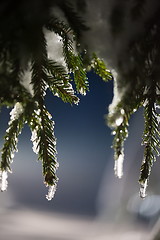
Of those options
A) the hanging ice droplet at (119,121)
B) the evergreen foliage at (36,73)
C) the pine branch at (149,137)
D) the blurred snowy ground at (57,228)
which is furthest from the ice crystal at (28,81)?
the blurred snowy ground at (57,228)

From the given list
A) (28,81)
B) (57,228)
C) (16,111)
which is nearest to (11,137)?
(16,111)

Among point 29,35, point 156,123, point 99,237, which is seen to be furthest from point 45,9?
point 99,237

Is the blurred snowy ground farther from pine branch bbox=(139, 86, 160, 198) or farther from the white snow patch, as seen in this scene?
the white snow patch

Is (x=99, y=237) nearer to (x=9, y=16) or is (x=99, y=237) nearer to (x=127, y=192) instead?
(x=127, y=192)

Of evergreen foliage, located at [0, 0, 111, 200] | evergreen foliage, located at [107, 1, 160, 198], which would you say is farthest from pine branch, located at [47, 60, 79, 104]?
evergreen foliage, located at [107, 1, 160, 198]

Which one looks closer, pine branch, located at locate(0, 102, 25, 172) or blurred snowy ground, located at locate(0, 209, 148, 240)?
pine branch, located at locate(0, 102, 25, 172)

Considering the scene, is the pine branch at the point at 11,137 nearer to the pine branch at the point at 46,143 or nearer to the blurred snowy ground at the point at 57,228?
the pine branch at the point at 46,143

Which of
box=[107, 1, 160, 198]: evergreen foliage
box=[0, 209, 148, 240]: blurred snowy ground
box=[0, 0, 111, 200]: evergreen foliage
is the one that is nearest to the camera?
box=[0, 0, 111, 200]: evergreen foliage

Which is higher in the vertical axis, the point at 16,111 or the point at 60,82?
the point at 60,82

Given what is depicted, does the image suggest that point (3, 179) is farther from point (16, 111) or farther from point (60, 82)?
point (60, 82)

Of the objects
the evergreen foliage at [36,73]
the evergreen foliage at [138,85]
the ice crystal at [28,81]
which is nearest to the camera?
the evergreen foliage at [36,73]

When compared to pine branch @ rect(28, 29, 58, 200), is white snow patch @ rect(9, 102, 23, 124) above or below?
above

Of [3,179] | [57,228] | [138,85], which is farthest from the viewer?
[57,228]
